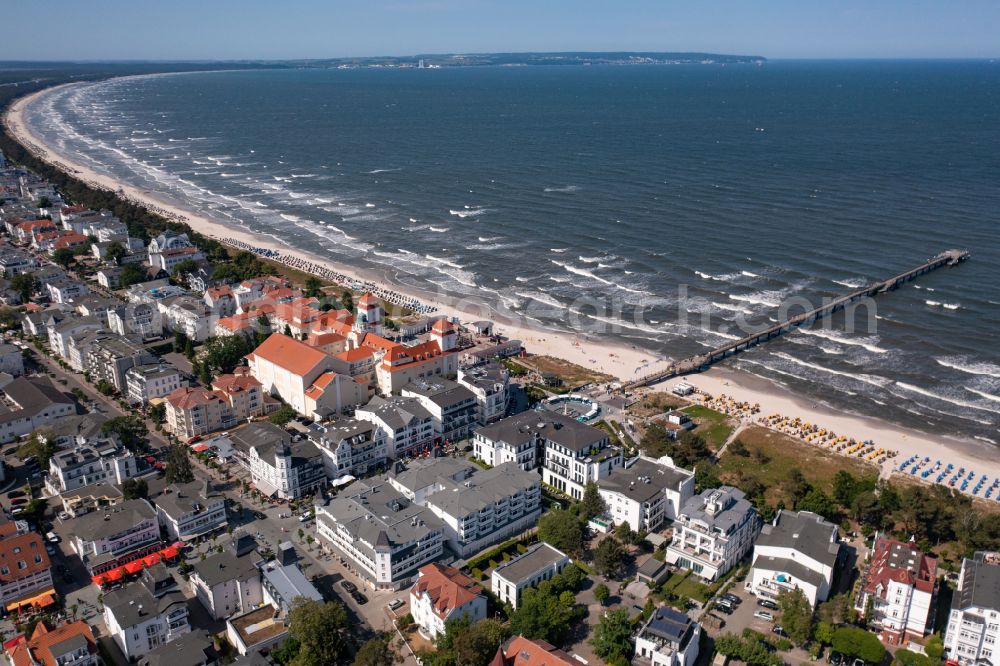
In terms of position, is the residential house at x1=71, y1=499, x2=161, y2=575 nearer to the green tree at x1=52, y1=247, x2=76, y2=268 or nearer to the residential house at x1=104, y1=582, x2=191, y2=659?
the residential house at x1=104, y1=582, x2=191, y2=659

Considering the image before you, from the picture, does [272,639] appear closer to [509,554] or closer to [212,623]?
[212,623]

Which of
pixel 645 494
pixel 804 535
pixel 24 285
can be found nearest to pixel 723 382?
pixel 645 494

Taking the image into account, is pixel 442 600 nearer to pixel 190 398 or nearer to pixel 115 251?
pixel 190 398

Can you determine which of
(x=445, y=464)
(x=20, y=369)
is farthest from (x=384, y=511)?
(x=20, y=369)

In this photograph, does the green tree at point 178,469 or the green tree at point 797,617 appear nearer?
the green tree at point 797,617

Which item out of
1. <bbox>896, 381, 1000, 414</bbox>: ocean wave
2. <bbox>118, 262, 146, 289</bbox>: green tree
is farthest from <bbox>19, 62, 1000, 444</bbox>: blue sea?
<bbox>118, 262, 146, 289</bbox>: green tree

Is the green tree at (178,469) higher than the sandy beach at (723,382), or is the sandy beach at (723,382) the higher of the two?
the green tree at (178,469)

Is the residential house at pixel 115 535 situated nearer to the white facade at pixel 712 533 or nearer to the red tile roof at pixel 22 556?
the red tile roof at pixel 22 556

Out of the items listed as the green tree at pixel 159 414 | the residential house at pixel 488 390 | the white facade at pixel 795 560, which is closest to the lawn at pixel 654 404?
the residential house at pixel 488 390
